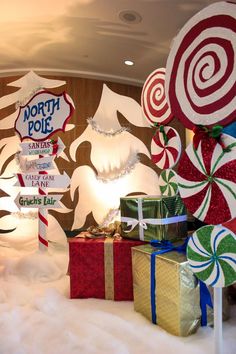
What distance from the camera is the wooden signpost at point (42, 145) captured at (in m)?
2.23

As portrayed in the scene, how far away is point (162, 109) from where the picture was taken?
5.89 feet

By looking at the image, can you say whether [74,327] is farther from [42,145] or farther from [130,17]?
[130,17]

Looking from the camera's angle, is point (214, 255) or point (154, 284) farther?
point (154, 284)

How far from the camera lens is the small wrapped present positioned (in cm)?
161

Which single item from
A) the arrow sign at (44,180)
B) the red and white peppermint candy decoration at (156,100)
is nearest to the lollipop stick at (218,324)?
the red and white peppermint candy decoration at (156,100)

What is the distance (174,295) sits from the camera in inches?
51.0

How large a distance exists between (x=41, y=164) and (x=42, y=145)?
141 mm

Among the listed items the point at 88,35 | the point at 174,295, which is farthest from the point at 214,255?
the point at 88,35

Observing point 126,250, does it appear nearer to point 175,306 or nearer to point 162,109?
point 175,306

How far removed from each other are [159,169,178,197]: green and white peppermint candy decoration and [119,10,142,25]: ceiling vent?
1.22m

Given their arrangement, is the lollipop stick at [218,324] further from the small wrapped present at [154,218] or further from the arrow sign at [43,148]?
the arrow sign at [43,148]

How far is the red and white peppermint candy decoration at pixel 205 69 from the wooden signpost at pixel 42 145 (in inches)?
48.5

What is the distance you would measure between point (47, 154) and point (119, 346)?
1.44 meters

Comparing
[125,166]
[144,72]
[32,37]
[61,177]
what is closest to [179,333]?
[125,166]
